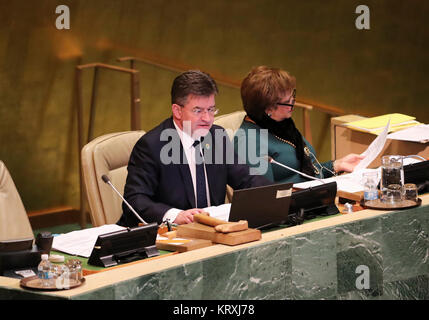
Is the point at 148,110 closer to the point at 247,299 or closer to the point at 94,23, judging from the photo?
the point at 94,23

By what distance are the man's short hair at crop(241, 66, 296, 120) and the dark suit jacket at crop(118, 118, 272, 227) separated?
293 mm

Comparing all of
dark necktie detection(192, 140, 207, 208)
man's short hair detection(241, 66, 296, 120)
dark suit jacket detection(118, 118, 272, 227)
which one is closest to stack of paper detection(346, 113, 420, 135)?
man's short hair detection(241, 66, 296, 120)

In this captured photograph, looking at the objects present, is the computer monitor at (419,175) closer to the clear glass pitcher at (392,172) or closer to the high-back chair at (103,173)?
the clear glass pitcher at (392,172)

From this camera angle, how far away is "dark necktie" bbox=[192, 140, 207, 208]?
3459 millimetres

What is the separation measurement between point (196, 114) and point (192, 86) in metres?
0.11

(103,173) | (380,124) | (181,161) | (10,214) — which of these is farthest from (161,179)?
(380,124)

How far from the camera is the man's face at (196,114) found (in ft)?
11.0

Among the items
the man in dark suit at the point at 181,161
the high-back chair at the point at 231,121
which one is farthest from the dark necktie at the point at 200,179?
the high-back chair at the point at 231,121

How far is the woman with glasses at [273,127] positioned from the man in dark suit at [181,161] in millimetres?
282

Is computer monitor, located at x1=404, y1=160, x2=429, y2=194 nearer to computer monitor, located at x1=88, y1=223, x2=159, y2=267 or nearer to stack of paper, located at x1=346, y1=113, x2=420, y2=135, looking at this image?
stack of paper, located at x1=346, y1=113, x2=420, y2=135
